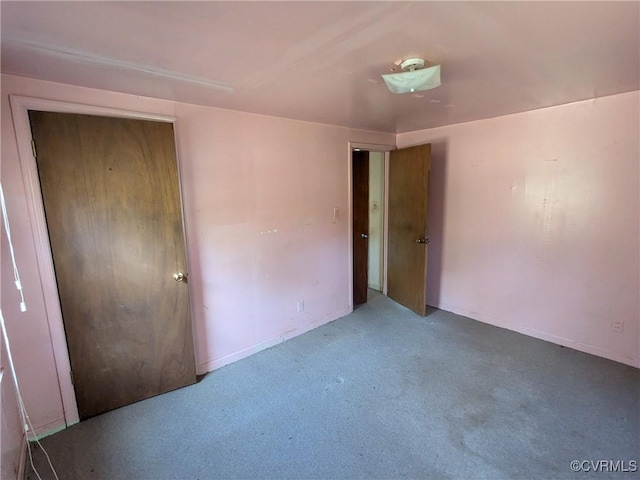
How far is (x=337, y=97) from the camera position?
2248 millimetres

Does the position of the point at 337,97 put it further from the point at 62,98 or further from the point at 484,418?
the point at 484,418

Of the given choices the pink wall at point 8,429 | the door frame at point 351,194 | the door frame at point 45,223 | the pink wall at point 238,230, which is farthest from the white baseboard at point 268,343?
the pink wall at point 8,429

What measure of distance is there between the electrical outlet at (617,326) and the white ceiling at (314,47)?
187 cm

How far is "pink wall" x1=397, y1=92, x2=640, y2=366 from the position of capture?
99.3 inches

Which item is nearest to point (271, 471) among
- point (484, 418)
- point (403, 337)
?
point (484, 418)

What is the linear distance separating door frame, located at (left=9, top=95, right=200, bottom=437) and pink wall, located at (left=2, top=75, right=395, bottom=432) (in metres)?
0.03

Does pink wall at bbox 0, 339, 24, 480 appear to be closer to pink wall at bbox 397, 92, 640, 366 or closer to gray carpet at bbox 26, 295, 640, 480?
gray carpet at bbox 26, 295, 640, 480

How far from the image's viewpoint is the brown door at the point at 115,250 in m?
1.91

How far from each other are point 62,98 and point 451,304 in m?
4.03

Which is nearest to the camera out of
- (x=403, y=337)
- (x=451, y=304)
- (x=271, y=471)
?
(x=271, y=471)

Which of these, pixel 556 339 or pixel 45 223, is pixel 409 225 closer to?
pixel 556 339

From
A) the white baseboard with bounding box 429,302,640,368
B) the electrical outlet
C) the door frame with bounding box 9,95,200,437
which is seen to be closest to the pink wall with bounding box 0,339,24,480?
the door frame with bounding box 9,95,200,437

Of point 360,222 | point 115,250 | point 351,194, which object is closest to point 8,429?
point 115,250

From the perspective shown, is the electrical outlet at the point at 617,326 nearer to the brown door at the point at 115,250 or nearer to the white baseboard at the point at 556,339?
the white baseboard at the point at 556,339
